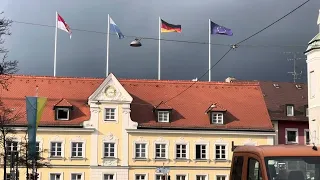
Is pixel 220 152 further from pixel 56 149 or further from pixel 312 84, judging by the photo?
pixel 56 149

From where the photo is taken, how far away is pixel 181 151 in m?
61.0

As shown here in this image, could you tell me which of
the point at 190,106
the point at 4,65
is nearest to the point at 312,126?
the point at 190,106

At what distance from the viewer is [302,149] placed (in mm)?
10500

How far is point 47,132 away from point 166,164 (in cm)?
1217

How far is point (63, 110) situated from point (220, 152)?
16462 millimetres

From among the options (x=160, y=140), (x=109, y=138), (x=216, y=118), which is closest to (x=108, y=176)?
(x=109, y=138)

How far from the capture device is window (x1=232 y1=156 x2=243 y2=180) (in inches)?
461

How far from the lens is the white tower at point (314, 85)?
5662 cm

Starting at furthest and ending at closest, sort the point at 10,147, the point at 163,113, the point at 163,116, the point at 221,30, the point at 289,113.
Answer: the point at 289,113, the point at 163,113, the point at 163,116, the point at 221,30, the point at 10,147

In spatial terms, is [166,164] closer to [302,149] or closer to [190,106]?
[190,106]

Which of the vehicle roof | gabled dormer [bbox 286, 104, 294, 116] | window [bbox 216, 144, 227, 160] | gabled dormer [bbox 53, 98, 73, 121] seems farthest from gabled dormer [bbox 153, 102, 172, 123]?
the vehicle roof

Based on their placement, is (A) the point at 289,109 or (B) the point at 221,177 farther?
(A) the point at 289,109

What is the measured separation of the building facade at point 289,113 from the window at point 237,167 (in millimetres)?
55386

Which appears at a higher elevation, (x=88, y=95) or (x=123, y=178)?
(x=88, y=95)
